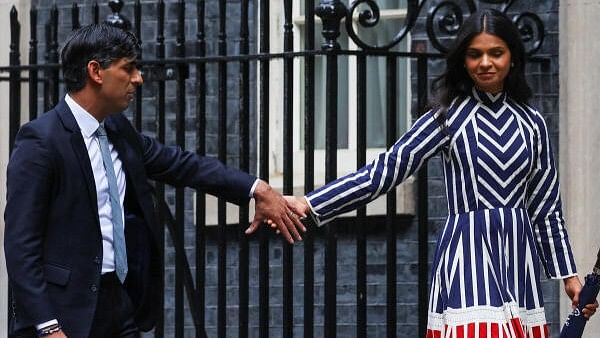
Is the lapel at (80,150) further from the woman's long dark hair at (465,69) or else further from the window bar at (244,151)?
the window bar at (244,151)

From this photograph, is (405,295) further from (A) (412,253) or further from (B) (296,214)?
(B) (296,214)

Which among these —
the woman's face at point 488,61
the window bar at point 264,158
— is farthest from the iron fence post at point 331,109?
the woman's face at point 488,61

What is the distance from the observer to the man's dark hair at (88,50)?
6863mm

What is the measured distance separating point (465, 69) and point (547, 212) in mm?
592

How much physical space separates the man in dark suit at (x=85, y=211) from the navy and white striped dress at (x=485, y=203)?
77 centimetres

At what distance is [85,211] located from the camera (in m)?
6.71

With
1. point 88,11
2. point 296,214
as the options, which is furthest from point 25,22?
point 296,214

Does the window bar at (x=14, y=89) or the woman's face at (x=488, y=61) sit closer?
the woman's face at (x=488, y=61)

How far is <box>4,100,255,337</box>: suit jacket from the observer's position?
6.58 meters

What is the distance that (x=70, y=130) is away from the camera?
6.79 metres

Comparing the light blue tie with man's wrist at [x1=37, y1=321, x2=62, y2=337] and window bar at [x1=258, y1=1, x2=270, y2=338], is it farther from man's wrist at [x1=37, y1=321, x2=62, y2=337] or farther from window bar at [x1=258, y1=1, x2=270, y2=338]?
window bar at [x1=258, y1=1, x2=270, y2=338]

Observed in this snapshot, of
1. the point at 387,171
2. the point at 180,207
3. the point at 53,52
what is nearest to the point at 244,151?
the point at 180,207

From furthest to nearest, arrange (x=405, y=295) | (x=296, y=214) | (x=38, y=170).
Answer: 1. (x=405, y=295)
2. (x=296, y=214)
3. (x=38, y=170)

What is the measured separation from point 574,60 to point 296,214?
2321 mm
